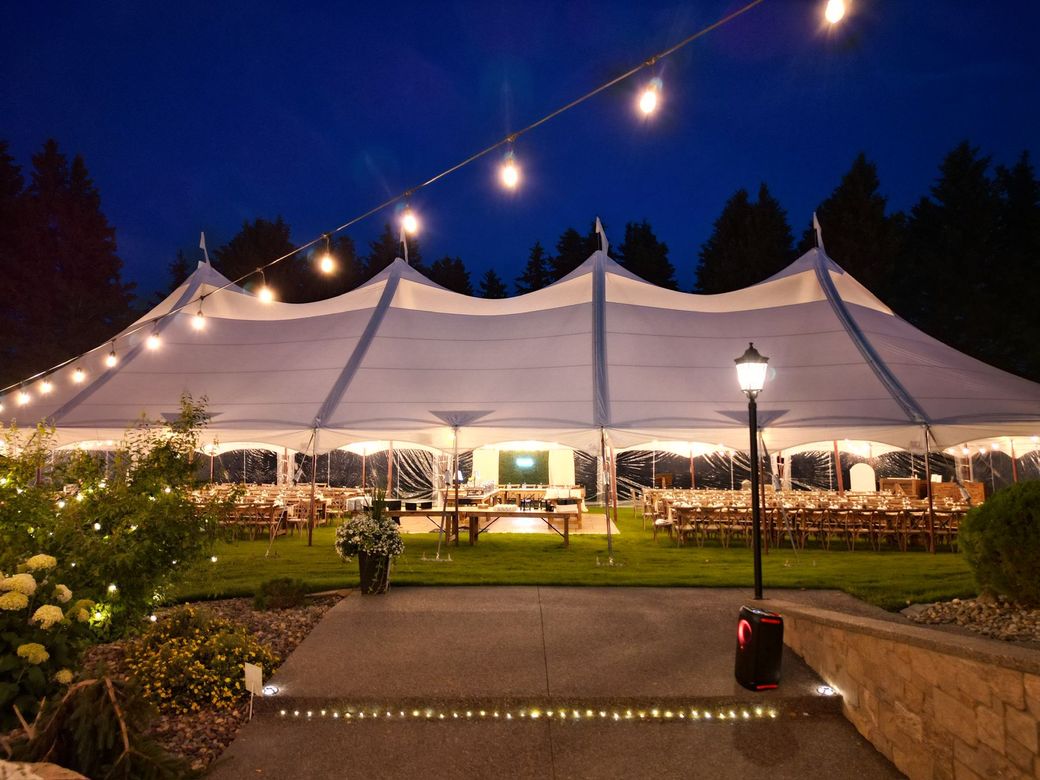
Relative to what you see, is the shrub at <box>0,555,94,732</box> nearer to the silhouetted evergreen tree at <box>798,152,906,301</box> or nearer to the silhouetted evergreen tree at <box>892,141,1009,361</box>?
the silhouetted evergreen tree at <box>892,141,1009,361</box>

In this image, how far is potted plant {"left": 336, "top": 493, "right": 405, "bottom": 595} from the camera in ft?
21.2

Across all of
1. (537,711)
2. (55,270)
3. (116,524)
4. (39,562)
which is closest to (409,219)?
(116,524)

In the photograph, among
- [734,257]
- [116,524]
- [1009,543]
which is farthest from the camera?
[734,257]

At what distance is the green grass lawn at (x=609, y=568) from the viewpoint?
6926mm

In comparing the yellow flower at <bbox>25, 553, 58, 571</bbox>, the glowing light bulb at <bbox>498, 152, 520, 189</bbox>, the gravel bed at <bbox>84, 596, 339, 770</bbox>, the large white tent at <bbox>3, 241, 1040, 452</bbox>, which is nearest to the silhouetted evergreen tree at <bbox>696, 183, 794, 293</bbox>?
the large white tent at <bbox>3, 241, 1040, 452</bbox>

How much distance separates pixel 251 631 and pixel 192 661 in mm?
1042

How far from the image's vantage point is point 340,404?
975 cm

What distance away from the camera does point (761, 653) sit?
404cm

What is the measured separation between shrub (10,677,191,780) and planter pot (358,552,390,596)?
3814 millimetres

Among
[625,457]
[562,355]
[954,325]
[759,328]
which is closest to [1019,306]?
[954,325]

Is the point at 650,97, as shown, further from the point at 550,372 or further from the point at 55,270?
the point at 55,270

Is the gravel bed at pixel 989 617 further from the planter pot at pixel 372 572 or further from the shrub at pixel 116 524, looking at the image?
the shrub at pixel 116 524

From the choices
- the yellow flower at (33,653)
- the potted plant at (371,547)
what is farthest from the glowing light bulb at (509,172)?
the yellow flower at (33,653)

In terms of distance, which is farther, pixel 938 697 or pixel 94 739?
pixel 938 697
